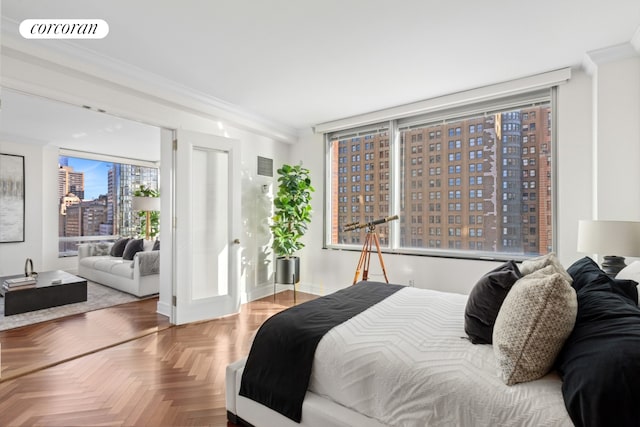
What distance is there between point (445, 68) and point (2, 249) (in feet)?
24.2

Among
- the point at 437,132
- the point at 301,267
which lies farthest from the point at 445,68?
the point at 301,267

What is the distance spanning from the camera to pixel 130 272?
4.62 metres

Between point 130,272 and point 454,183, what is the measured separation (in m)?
4.73

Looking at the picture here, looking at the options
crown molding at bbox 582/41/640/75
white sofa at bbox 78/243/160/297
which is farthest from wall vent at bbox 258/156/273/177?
crown molding at bbox 582/41/640/75

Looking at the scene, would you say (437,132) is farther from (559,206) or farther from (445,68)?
(559,206)

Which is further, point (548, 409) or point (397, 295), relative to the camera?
point (397, 295)

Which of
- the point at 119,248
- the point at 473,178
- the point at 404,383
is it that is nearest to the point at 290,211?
the point at 473,178

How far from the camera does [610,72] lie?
2684 mm

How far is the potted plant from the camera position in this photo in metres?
4.44

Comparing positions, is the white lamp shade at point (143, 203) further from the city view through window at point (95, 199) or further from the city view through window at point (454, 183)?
the city view through window at point (454, 183)

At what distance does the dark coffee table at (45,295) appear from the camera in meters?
3.67

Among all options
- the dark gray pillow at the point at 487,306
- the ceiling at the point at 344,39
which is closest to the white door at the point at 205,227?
the ceiling at the point at 344,39

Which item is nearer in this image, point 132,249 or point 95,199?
point 132,249

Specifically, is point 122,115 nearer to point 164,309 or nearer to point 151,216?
point 164,309
